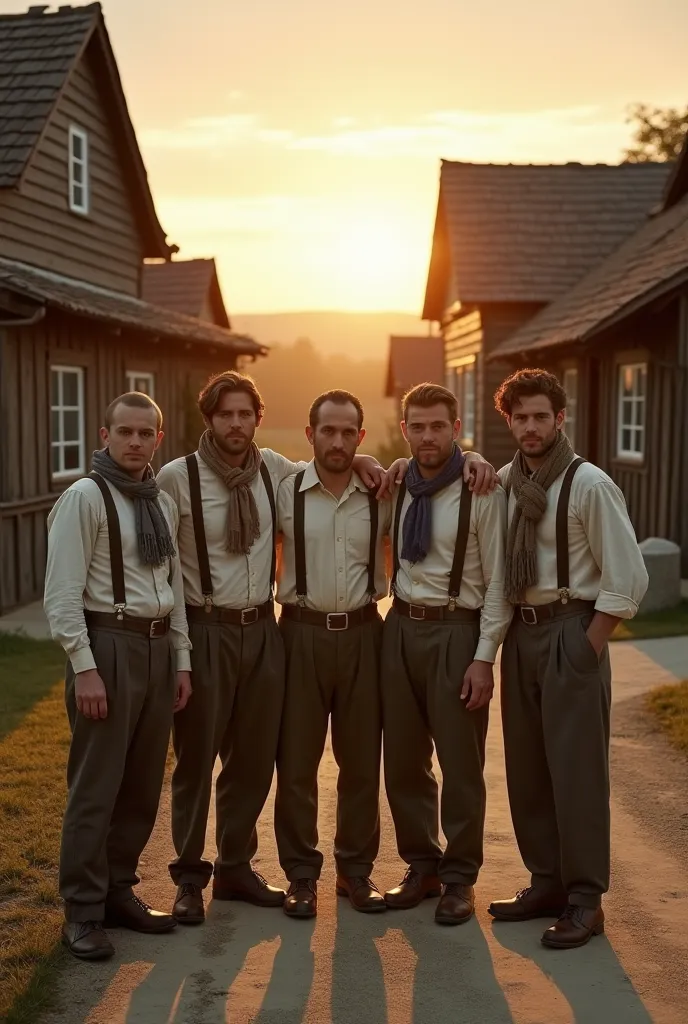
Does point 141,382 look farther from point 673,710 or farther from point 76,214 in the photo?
point 673,710

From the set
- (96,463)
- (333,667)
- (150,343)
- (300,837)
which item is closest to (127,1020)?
(300,837)

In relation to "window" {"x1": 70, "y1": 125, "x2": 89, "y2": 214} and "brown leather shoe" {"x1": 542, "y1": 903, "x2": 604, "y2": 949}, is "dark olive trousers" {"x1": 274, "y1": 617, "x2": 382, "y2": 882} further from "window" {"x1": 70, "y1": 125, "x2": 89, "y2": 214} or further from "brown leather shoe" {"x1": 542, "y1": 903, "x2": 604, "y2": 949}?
"window" {"x1": 70, "y1": 125, "x2": 89, "y2": 214}

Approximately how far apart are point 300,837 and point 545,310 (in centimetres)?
1553

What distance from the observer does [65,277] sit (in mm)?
13703

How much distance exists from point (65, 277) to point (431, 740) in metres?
10.8

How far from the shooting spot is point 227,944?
12.6 feet

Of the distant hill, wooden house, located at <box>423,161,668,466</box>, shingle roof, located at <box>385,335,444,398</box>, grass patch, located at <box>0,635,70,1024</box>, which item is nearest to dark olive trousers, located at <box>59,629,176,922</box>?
grass patch, located at <box>0,635,70,1024</box>

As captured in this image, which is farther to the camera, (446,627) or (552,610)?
(446,627)

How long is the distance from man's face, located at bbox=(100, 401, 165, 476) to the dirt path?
1682mm

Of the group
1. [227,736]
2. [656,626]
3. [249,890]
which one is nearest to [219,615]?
[227,736]

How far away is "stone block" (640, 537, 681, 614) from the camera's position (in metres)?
10.2

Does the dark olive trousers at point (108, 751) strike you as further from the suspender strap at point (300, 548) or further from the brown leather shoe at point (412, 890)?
the brown leather shoe at point (412, 890)

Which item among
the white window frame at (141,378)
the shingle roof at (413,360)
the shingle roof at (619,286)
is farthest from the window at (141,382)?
the shingle roof at (413,360)

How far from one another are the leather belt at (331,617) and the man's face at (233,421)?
66cm
